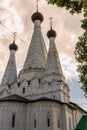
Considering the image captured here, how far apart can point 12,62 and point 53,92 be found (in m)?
7.75

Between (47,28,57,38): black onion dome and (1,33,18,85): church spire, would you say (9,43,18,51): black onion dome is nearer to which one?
(1,33,18,85): church spire

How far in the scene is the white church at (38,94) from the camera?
2042 centimetres

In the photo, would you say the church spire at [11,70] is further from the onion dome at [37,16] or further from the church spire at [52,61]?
the church spire at [52,61]

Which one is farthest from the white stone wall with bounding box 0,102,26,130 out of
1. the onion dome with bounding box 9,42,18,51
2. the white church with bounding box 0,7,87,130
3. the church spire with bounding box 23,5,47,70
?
the onion dome with bounding box 9,42,18,51

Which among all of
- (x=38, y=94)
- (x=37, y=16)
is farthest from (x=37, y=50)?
(x=38, y=94)

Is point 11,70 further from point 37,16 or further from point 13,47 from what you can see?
point 37,16

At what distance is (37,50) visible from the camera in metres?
26.3

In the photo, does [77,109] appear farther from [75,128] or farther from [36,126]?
[36,126]

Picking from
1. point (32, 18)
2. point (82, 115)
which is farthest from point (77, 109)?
point (32, 18)

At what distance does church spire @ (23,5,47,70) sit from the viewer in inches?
993

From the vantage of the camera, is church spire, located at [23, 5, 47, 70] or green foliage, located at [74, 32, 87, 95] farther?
church spire, located at [23, 5, 47, 70]

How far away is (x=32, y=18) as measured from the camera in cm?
2945

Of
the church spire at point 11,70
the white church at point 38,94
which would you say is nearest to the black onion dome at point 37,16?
the white church at point 38,94

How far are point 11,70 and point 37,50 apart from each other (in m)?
3.92
